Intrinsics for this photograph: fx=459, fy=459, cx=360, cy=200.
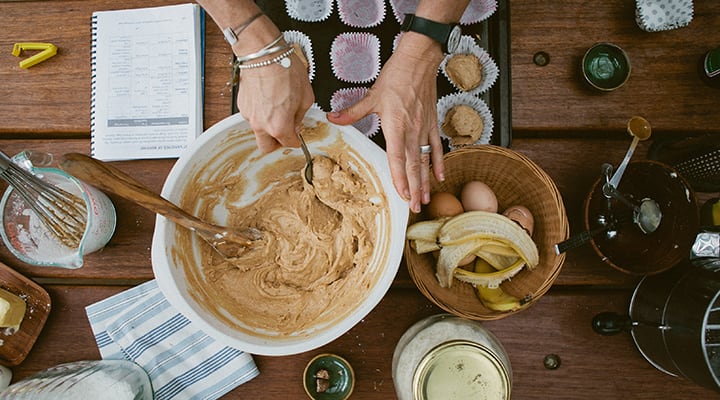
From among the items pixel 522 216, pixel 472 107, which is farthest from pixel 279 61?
pixel 522 216

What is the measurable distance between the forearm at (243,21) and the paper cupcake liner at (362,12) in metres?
0.26

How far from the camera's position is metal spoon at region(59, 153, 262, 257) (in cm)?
67

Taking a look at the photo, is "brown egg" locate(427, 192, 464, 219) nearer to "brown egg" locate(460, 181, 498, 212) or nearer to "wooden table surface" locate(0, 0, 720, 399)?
"brown egg" locate(460, 181, 498, 212)

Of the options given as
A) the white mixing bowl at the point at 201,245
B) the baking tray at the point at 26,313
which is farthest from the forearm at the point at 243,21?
the baking tray at the point at 26,313

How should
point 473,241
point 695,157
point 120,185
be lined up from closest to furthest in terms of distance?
point 120,185 → point 473,241 → point 695,157

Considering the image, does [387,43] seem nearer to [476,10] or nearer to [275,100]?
[476,10]

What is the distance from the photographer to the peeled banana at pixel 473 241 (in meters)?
0.85

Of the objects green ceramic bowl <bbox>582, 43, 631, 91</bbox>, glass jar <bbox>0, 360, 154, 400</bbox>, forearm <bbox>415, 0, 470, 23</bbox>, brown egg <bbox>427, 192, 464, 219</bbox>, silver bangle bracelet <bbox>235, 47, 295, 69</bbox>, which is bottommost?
glass jar <bbox>0, 360, 154, 400</bbox>

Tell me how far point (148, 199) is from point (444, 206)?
1.76 ft

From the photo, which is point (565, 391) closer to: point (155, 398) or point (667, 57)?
point (667, 57)

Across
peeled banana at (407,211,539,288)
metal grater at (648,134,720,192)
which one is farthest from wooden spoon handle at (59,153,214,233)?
metal grater at (648,134,720,192)

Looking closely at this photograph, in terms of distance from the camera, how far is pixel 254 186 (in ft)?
3.20

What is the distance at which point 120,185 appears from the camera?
719 mm

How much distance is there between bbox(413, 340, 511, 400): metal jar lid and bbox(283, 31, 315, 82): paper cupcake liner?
65 cm
